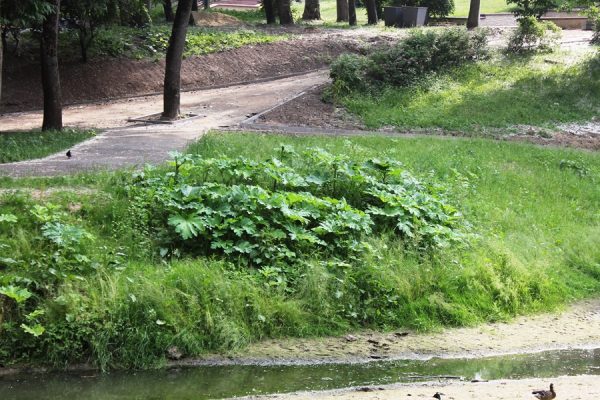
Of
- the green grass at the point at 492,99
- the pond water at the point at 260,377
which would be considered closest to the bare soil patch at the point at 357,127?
the green grass at the point at 492,99

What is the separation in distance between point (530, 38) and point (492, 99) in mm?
6015

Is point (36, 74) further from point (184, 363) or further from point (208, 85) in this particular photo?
point (184, 363)

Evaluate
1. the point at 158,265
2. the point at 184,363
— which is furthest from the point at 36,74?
the point at 184,363

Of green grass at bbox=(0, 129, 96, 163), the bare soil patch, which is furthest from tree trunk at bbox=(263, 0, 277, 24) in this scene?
green grass at bbox=(0, 129, 96, 163)

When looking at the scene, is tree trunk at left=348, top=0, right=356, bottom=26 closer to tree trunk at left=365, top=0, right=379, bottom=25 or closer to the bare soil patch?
tree trunk at left=365, top=0, right=379, bottom=25

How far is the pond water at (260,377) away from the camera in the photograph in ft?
23.3

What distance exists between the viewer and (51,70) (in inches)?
643

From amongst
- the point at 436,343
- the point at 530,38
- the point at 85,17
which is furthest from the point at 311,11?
the point at 436,343

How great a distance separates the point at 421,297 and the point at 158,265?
10.1ft

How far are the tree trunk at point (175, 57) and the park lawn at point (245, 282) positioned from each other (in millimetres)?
5719

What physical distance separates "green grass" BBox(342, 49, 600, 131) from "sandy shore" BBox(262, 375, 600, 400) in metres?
11.1

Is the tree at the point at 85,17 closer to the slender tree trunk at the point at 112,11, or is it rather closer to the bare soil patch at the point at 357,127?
the slender tree trunk at the point at 112,11

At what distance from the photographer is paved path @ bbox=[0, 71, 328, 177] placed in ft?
41.4

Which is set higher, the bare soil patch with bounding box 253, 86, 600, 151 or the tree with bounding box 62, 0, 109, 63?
the tree with bounding box 62, 0, 109, 63
